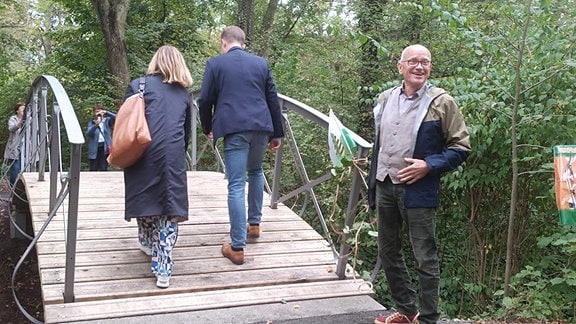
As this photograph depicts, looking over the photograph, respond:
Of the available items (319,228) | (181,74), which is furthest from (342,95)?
(181,74)

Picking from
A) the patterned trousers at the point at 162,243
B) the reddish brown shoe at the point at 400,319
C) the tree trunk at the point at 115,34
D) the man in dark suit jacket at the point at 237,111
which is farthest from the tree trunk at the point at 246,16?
the reddish brown shoe at the point at 400,319

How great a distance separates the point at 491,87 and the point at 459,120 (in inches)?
56.3

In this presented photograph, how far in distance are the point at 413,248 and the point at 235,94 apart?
1.59m

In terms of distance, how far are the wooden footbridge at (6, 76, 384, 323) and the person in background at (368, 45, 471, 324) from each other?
555 mm

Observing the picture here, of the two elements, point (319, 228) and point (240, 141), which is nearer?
point (240, 141)

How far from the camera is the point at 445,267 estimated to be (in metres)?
5.23

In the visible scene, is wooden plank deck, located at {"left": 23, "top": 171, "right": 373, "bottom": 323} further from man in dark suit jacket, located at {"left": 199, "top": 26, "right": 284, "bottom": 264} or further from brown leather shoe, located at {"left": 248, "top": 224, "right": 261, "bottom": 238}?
man in dark suit jacket, located at {"left": 199, "top": 26, "right": 284, "bottom": 264}

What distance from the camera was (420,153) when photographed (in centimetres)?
286

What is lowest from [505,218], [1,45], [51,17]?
[505,218]

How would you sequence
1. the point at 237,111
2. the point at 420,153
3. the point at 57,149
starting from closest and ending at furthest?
the point at 420,153 → the point at 237,111 → the point at 57,149

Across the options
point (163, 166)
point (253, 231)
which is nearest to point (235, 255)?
point (253, 231)

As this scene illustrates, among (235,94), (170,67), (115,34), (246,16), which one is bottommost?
(235,94)

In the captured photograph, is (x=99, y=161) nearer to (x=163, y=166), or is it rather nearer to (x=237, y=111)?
(x=237, y=111)

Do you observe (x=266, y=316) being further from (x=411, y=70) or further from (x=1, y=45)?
(x=1, y=45)
